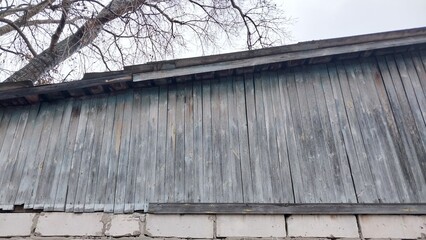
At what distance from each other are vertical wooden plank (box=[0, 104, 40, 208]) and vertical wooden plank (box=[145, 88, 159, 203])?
66.5 inches

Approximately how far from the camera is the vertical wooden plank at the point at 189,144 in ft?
13.8

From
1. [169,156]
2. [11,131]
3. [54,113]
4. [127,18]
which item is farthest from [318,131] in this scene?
[127,18]

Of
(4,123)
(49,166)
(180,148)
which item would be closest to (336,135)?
(180,148)

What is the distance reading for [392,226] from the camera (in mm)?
3904

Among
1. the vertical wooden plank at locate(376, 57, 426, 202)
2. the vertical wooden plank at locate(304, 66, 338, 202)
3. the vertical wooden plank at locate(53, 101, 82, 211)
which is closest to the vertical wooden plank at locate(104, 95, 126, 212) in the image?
the vertical wooden plank at locate(53, 101, 82, 211)

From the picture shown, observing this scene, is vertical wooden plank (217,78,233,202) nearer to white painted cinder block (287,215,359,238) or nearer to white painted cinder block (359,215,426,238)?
white painted cinder block (287,215,359,238)

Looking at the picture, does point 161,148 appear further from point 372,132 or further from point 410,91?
point 410,91

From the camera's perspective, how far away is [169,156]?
4453mm

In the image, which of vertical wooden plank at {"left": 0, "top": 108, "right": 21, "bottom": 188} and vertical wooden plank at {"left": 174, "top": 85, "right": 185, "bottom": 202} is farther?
vertical wooden plank at {"left": 0, "top": 108, "right": 21, "bottom": 188}

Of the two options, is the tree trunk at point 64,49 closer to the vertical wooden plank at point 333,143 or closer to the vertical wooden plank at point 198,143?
the vertical wooden plank at point 198,143

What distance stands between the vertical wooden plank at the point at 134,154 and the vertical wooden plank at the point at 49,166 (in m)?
0.97

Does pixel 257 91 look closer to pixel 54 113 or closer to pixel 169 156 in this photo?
pixel 169 156

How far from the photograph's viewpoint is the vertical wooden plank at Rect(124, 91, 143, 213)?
419 centimetres

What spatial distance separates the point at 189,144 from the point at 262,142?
97cm
